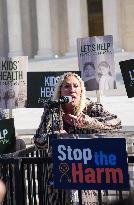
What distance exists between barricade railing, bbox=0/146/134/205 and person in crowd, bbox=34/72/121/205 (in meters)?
0.11

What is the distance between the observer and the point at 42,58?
3744cm

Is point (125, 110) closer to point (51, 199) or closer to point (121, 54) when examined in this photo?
point (121, 54)

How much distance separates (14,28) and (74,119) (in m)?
33.9

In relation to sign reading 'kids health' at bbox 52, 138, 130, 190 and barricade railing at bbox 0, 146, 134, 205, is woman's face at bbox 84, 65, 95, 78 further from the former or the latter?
sign reading 'kids health' at bbox 52, 138, 130, 190

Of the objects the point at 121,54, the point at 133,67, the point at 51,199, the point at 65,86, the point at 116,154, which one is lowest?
the point at 51,199

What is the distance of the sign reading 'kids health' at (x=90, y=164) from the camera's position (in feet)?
15.5

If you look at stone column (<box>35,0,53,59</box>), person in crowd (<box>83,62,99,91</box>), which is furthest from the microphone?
stone column (<box>35,0,53,59</box>)

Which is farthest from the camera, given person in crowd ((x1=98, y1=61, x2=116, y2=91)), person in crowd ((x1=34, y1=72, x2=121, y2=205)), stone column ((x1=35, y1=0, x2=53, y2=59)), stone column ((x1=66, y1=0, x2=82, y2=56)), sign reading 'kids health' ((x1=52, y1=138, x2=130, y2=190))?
stone column ((x1=35, y1=0, x2=53, y2=59))

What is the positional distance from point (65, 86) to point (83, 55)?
7.69 meters

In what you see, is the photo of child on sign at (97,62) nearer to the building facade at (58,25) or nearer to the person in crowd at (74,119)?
the person in crowd at (74,119)

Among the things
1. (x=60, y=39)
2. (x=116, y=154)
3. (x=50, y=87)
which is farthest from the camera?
(x=60, y=39)

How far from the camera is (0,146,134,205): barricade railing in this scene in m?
5.34

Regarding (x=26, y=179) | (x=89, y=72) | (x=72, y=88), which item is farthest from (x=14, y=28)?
(x=72, y=88)

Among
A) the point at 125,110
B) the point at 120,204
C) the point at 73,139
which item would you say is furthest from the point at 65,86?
the point at 125,110
